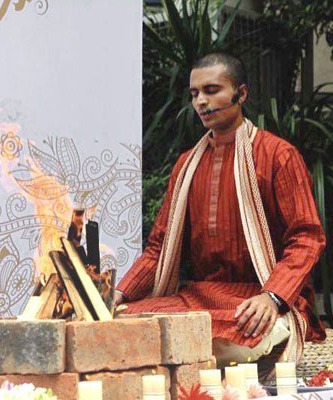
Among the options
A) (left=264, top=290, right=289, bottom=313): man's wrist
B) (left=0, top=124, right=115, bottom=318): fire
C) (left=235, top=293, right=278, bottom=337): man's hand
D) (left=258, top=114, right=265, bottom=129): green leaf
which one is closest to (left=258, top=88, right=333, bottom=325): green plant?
(left=258, top=114, right=265, bottom=129): green leaf

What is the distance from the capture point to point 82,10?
17.1ft

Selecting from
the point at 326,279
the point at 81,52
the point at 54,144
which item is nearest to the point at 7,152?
the point at 54,144

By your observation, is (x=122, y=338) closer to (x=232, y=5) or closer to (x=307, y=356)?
(x=307, y=356)

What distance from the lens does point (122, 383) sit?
3.19m

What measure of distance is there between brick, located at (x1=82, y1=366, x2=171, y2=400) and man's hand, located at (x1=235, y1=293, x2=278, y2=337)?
36.2 inches

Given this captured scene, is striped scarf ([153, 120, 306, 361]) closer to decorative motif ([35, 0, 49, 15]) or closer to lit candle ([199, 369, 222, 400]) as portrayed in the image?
decorative motif ([35, 0, 49, 15])

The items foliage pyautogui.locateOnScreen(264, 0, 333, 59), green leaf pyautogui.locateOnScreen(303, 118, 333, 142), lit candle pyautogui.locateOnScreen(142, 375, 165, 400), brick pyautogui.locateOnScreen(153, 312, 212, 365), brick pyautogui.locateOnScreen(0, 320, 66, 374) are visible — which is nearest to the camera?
lit candle pyautogui.locateOnScreen(142, 375, 165, 400)

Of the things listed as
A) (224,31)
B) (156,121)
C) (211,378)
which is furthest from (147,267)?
(224,31)

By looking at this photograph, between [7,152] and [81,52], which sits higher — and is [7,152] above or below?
below

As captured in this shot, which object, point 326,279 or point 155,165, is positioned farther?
point 155,165

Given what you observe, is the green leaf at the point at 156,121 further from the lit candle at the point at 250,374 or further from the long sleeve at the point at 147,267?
the lit candle at the point at 250,374

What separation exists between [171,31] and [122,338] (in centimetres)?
482

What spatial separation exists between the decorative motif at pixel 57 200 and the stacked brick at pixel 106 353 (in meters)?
1.36

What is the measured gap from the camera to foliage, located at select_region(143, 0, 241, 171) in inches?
287
